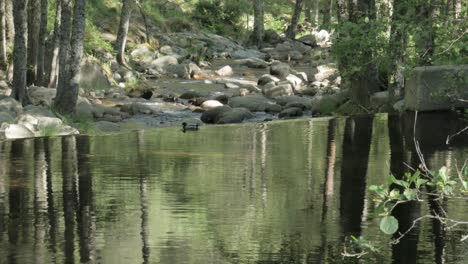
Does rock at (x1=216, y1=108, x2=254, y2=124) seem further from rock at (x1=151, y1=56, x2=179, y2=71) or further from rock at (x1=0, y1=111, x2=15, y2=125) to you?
rock at (x1=151, y1=56, x2=179, y2=71)

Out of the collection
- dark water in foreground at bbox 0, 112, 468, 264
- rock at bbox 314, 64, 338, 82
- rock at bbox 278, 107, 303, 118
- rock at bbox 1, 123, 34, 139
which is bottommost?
dark water in foreground at bbox 0, 112, 468, 264

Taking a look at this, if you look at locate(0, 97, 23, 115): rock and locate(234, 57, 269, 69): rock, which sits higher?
locate(234, 57, 269, 69): rock

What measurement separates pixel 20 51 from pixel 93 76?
7.40 metres

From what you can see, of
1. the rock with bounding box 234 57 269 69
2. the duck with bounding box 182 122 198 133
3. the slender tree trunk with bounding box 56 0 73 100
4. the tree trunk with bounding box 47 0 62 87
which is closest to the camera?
the duck with bounding box 182 122 198 133

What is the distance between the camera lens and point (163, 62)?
115 feet

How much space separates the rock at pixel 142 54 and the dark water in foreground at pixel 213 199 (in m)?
18.9

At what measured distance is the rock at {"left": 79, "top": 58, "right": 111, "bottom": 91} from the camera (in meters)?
27.3

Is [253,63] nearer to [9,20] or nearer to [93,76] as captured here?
[93,76]

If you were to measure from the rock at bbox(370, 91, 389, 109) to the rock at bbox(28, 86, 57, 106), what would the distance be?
8.24m

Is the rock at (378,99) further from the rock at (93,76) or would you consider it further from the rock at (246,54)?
the rock at (246,54)

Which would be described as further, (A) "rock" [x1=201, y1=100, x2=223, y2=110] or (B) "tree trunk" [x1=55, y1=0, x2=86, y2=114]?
(A) "rock" [x1=201, y1=100, x2=223, y2=110]

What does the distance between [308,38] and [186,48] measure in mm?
12332

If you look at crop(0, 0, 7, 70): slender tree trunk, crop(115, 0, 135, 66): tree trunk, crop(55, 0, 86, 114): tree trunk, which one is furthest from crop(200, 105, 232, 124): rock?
crop(115, 0, 135, 66): tree trunk

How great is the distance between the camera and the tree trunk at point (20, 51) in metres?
20.2
